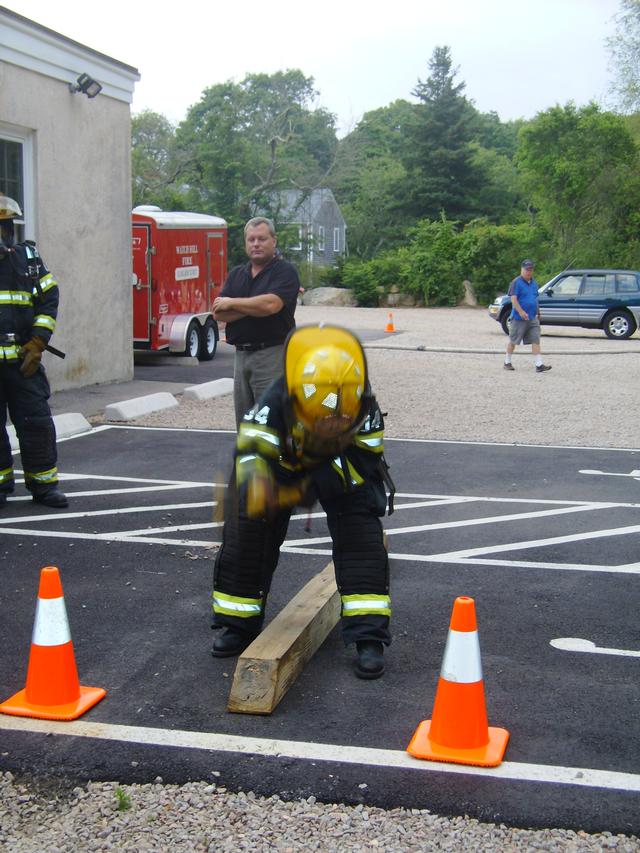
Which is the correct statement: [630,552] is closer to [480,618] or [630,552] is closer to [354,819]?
→ [480,618]

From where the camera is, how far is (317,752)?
3.83 meters

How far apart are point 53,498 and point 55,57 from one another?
7.50 m

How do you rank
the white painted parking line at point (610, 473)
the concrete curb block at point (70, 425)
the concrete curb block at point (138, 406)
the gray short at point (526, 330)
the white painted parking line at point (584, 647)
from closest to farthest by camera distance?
the white painted parking line at point (584, 647) → the white painted parking line at point (610, 473) → the concrete curb block at point (70, 425) → the concrete curb block at point (138, 406) → the gray short at point (526, 330)

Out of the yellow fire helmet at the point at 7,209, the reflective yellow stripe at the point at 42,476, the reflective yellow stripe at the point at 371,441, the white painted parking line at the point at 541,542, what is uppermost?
the yellow fire helmet at the point at 7,209

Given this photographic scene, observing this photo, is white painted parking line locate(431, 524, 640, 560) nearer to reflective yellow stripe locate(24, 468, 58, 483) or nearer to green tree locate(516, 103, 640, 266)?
reflective yellow stripe locate(24, 468, 58, 483)

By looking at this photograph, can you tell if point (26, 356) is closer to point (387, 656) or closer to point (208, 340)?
point (387, 656)

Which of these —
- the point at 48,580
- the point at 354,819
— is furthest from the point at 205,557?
the point at 354,819

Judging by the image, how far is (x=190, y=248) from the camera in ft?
60.3

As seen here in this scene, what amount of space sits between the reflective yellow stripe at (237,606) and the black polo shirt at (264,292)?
3.00m

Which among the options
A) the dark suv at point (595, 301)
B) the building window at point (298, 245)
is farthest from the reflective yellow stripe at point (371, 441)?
the building window at point (298, 245)

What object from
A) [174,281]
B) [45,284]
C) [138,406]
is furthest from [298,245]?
[45,284]

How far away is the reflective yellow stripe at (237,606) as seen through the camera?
15.2ft

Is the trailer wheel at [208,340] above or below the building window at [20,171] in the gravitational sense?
below

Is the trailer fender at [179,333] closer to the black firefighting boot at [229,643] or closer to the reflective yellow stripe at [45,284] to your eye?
the reflective yellow stripe at [45,284]
